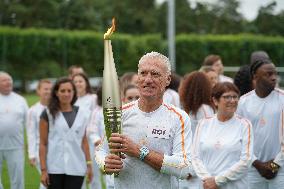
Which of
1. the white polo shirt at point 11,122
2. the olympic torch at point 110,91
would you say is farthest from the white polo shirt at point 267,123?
the white polo shirt at point 11,122

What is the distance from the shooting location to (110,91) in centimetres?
451

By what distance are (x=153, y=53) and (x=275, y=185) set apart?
3503mm

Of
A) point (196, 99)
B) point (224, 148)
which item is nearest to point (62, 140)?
point (196, 99)

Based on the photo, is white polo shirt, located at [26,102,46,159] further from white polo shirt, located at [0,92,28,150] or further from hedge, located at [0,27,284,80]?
hedge, located at [0,27,284,80]

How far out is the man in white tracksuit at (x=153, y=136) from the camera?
15.9 feet

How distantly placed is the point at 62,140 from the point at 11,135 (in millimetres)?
2512

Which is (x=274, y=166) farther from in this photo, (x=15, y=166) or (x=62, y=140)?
(x=15, y=166)

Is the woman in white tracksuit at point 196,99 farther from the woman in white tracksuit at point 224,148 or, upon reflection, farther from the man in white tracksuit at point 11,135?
the man in white tracksuit at point 11,135

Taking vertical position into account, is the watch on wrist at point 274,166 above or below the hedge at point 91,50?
below

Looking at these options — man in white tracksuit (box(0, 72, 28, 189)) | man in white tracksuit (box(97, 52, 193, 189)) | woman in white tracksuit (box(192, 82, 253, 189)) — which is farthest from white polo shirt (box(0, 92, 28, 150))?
man in white tracksuit (box(97, 52, 193, 189))

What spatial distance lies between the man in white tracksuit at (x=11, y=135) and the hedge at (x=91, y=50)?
1575 inches

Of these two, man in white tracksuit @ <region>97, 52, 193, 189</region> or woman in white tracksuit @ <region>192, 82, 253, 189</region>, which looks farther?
woman in white tracksuit @ <region>192, 82, 253, 189</region>

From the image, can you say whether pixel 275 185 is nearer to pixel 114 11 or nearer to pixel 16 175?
pixel 16 175

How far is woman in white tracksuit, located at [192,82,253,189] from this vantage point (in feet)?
23.1
